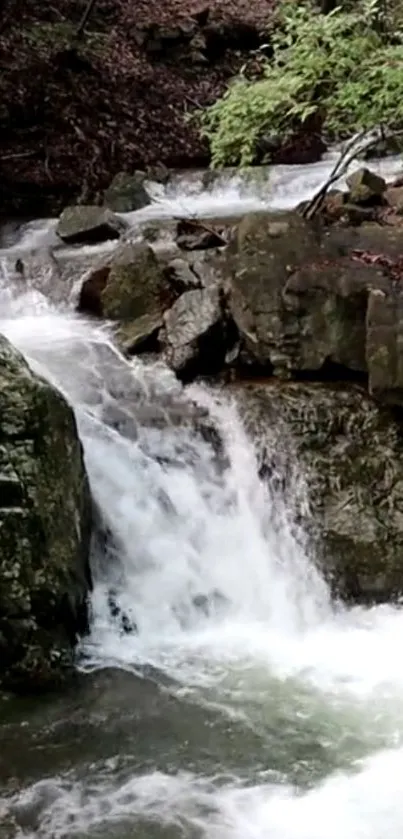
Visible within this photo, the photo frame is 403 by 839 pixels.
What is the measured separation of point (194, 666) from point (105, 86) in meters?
13.0

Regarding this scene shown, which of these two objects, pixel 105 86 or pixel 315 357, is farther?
pixel 105 86

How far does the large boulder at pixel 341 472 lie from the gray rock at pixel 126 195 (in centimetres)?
630

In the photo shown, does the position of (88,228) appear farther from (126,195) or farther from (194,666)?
(194,666)

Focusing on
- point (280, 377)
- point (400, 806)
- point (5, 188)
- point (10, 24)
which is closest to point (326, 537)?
point (280, 377)

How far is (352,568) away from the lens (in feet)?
23.4

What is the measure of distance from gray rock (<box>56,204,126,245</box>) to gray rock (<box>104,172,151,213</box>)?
134 cm

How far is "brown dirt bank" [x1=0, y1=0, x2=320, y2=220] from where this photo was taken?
48.3 feet

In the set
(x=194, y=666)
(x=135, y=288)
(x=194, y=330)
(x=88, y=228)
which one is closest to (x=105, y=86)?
(x=88, y=228)

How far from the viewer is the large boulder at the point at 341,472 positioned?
713cm

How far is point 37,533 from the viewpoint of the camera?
620 centimetres

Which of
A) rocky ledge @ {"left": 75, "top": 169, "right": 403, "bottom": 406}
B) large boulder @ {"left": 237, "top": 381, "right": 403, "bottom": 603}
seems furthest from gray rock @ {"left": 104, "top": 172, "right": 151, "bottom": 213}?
Result: large boulder @ {"left": 237, "top": 381, "right": 403, "bottom": 603}

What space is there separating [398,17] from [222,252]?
3.18 meters

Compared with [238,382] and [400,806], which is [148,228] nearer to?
[238,382]

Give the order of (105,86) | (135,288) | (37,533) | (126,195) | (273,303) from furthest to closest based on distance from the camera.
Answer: (105,86) → (126,195) → (135,288) → (273,303) → (37,533)
